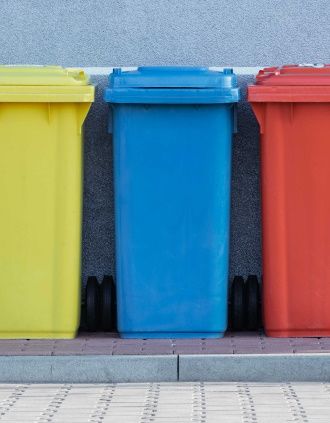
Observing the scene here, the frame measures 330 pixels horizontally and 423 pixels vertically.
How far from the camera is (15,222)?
839 cm

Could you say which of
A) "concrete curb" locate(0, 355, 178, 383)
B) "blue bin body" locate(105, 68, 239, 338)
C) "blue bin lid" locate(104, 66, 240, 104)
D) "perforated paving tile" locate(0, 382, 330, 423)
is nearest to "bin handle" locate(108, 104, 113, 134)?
"blue bin body" locate(105, 68, 239, 338)

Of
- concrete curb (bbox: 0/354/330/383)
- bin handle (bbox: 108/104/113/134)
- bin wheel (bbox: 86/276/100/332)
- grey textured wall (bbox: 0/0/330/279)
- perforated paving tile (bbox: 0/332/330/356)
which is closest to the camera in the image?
concrete curb (bbox: 0/354/330/383)

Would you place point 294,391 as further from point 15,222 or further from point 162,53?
point 162,53

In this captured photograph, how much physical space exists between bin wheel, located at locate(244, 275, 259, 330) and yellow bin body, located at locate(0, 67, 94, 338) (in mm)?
1017

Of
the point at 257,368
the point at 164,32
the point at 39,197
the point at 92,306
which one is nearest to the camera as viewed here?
the point at 257,368

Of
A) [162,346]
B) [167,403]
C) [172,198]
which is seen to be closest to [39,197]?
[172,198]

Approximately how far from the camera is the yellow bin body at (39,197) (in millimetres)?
8344

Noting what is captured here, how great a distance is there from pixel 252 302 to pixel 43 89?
66.8 inches

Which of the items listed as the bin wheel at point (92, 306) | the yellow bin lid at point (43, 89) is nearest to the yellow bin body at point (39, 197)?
the yellow bin lid at point (43, 89)

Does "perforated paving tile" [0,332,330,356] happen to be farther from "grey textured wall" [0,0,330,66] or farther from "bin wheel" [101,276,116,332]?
"grey textured wall" [0,0,330,66]

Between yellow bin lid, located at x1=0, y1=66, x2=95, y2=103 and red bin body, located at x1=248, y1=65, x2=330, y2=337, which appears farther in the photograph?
red bin body, located at x1=248, y1=65, x2=330, y2=337

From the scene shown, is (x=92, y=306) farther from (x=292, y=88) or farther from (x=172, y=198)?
(x=292, y=88)

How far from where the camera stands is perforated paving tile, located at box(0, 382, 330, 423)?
696cm

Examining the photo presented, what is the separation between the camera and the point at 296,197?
8.45 metres
